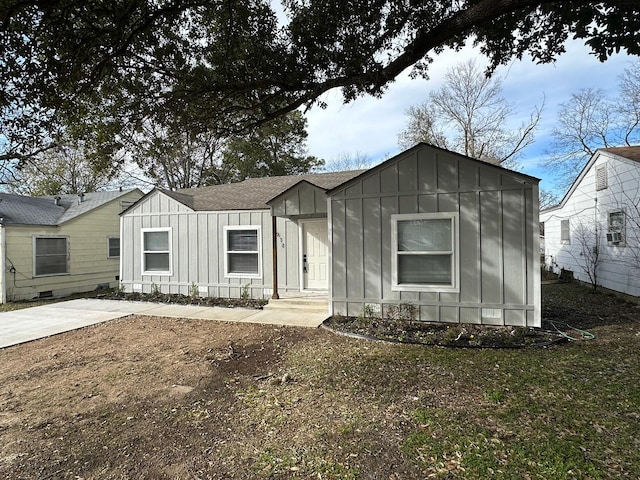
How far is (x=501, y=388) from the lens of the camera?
3967 millimetres

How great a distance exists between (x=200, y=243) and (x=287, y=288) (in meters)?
3.03

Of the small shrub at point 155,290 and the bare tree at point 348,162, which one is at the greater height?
the bare tree at point 348,162

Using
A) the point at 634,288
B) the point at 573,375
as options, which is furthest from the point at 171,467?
the point at 634,288

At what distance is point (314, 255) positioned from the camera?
9344mm

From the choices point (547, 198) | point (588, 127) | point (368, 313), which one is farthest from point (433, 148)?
point (547, 198)

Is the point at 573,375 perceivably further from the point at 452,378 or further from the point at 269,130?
the point at 269,130

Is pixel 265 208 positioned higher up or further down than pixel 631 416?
higher up

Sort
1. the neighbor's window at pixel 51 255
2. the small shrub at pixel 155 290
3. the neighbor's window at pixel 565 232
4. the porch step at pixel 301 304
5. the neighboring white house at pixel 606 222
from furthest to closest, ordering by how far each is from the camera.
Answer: the neighbor's window at pixel 565 232 < the neighbor's window at pixel 51 255 < the small shrub at pixel 155 290 < the neighboring white house at pixel 606 222 < the porch step at pixel 301 304

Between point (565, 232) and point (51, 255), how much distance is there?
19.4m

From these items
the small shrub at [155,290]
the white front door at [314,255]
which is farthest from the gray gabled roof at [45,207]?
the white front door at [314,255]

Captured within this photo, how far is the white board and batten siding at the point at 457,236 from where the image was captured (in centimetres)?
620

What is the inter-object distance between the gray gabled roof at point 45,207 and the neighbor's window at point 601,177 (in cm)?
1755

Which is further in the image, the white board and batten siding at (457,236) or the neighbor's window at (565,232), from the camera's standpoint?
the neighbor's window at (565,232)

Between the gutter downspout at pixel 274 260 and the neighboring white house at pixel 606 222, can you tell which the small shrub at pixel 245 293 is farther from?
the neighboring white house at pixel 606 222
